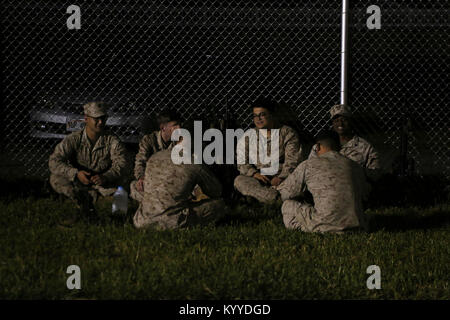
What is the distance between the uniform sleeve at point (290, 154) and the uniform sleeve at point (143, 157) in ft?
4.77

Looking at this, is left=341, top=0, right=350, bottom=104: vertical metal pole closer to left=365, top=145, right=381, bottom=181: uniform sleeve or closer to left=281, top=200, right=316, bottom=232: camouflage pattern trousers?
left=365, top=145, right=381, bottom=181: uniform sleeve

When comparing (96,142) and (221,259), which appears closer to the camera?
(221,259)

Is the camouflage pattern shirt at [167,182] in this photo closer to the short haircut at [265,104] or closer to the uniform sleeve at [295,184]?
the uniform sleeve at [295,184]

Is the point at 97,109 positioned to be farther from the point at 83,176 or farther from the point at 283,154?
the point at 283,154

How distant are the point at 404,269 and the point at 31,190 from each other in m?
4.30

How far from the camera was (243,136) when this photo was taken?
6957 mm

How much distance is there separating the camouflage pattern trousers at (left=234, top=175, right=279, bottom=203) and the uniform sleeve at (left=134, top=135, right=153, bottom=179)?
1.01m

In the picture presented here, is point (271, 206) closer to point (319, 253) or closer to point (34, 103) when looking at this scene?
point (319, 253)

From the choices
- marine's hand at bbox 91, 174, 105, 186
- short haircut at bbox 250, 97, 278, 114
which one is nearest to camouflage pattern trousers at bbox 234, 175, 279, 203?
short haircut at bbox 250, 97, 278, 114

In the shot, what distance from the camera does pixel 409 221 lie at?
20.1 ft

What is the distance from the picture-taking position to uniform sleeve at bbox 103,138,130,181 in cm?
654

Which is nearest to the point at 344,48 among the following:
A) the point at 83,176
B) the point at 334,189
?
the point at 334,189

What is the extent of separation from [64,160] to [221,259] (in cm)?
275

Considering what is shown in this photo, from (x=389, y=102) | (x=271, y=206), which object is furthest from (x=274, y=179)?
(x=389, y=102)
